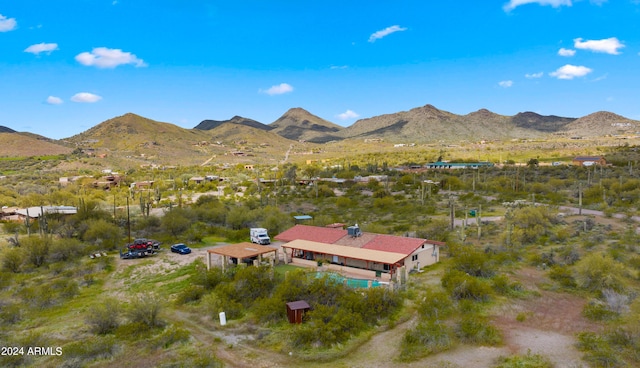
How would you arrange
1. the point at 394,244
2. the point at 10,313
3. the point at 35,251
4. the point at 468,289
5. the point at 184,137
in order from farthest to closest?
the point at 184,137 → the point at 35,251 → the point at 394,244 → the point at 468,289 → the point at 10,313

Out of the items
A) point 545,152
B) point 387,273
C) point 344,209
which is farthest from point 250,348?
point 545,152

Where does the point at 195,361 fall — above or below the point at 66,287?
below

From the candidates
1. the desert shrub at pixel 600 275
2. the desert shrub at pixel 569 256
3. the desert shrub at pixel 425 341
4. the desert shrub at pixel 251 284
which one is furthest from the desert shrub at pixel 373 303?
the desert shrub at pixel 569 256

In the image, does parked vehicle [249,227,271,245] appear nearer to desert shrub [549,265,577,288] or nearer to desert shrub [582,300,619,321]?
desert shrub [549,265,577,288]

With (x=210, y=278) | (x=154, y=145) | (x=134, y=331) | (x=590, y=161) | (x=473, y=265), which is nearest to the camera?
(x=134, y=331)

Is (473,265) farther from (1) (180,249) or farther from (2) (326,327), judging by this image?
(1) (180,249)

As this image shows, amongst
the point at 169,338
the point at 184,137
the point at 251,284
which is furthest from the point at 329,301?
the point at 184,137

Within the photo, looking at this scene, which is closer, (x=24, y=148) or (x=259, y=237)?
(x=259, y=237)

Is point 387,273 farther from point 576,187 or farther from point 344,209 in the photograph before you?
point 576,187
